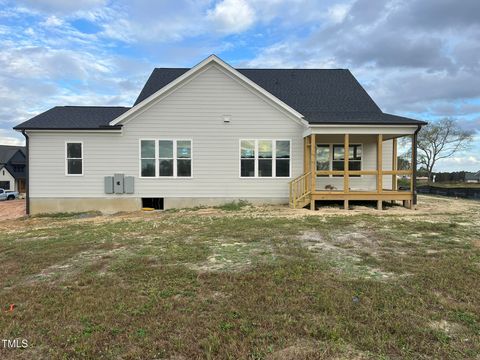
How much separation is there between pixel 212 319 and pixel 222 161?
11.0 metres

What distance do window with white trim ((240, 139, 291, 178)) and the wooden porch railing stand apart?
0.66m

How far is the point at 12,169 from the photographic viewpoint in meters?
53.4

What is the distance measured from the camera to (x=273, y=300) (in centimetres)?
411

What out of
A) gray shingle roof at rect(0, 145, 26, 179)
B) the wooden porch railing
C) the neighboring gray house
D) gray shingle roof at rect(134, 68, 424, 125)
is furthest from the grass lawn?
gray shingle roof at rect(0, 145, 26, 179)

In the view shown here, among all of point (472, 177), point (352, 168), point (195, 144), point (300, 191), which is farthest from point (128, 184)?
point (472, 177)

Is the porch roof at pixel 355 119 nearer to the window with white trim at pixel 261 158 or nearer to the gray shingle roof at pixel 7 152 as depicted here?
the window with white trim at pixel 261 158

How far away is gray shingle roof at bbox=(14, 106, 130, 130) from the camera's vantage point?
45.4 feet

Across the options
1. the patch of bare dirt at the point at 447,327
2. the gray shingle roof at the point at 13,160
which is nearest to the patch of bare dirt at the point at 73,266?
the patch of bare dirt at the point at 447,327

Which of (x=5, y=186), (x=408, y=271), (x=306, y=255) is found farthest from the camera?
(x=5, y=186)

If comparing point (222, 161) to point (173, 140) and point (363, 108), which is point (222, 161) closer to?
point (173, 140)

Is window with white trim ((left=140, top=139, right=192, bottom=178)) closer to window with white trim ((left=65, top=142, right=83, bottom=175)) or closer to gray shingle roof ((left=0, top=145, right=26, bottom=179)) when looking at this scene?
window with white trim ((left=65, top=142, right=83, bottom=175))

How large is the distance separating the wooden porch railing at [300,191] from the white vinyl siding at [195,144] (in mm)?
517

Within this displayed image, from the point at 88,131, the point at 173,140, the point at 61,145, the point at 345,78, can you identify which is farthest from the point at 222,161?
the point at 345,78

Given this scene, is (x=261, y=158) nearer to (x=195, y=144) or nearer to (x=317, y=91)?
(x=195, y=144)
